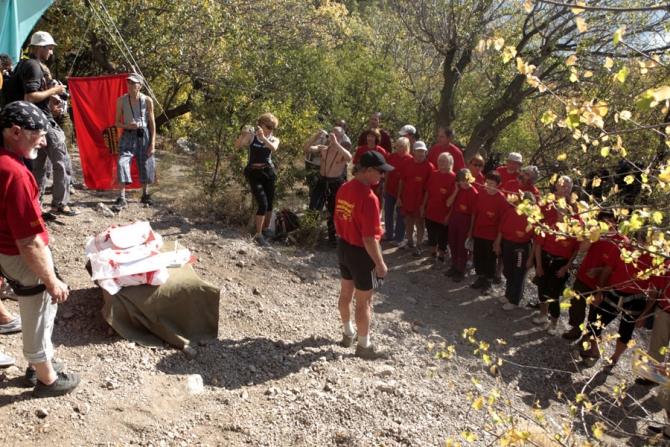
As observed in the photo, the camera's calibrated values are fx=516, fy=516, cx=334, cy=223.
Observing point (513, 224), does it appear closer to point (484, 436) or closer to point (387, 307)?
point (387, 307)

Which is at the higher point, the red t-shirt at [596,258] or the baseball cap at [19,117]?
the baseball cap at [19,117]

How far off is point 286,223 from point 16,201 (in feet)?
16.2

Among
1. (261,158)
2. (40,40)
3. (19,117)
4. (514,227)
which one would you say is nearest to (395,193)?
(514,227)

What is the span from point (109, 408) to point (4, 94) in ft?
12.0

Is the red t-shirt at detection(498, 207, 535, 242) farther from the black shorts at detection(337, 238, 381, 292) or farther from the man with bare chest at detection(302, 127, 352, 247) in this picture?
the black shorts at detection(337, 238, 381, 292)

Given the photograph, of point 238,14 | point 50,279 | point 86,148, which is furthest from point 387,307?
point 238,14

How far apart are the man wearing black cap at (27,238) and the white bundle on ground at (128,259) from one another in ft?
2.77

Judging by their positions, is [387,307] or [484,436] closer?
[484,436]

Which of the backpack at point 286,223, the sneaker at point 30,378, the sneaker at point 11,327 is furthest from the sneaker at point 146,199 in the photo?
the sneaker at point 30,378

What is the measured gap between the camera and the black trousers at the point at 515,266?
6.47 metres

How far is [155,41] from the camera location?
30.2ft

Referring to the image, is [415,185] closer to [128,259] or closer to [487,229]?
[487,229]

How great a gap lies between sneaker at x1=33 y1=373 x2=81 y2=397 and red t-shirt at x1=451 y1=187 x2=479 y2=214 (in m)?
5.22

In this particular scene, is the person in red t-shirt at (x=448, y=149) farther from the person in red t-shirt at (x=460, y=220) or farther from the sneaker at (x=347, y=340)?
the sneaker at (x=347, y=340)
